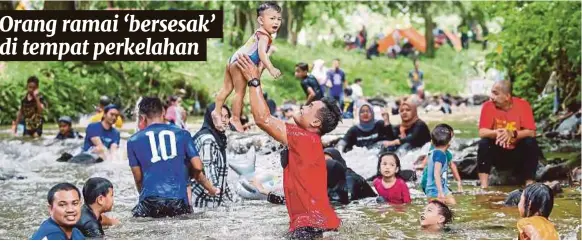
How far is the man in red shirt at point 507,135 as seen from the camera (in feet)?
33.1

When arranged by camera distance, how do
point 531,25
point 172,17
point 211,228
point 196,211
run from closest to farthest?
point 211,228 → point 196,211 → point 172,17 → point 531,25

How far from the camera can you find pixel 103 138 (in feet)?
44.4

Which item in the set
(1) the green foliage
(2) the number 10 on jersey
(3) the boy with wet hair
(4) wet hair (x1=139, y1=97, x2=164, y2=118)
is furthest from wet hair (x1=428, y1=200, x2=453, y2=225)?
(1) the green foliage

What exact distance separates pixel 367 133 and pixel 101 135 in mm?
3350

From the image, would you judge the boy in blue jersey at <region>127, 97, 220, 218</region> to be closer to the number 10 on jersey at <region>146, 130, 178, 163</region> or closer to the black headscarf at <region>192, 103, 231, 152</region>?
the number 10 on jersey at <region>146, 130, 178, 163</region>

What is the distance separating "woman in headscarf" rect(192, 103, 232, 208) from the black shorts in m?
0.67

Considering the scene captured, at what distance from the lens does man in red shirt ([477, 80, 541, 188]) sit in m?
10.1

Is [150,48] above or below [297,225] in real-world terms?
above

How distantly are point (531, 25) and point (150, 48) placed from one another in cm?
553

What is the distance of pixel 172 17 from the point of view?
10836 mm

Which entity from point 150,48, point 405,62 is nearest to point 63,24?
point 150,48

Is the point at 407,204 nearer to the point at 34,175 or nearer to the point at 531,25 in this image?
the point at 34,175

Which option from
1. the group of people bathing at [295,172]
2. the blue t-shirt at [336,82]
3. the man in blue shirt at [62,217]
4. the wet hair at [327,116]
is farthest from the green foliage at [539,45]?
the man in blue shirt at [62,217]

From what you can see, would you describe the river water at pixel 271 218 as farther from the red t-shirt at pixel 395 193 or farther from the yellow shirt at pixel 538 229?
the yellow shirt at pixel 538 229
